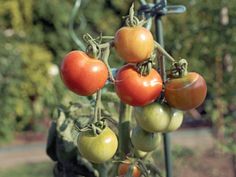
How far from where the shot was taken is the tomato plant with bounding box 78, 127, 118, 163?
0.85m

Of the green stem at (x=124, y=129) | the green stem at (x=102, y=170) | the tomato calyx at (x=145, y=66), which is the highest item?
the tomato calyx at (x=145, y=66)

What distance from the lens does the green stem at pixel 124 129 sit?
0.97 m

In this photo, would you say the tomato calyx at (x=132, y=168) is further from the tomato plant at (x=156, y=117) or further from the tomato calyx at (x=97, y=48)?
the tomato calyx at (x=97, y=48)

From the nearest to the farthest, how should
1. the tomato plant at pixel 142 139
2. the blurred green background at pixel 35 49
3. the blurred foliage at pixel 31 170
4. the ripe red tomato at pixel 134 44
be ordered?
the ripe red tomato at pixel 134 44 < the tomato plant at pixel 142 139 < the blurred foliage at pixel 31 170 < the blurred green background at pixel 35 49

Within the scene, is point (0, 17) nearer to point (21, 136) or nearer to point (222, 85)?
point (21, 136)

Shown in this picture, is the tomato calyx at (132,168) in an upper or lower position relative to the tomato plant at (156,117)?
lower

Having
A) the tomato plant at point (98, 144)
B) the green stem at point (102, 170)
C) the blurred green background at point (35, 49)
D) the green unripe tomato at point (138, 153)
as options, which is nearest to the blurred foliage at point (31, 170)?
the blurred green background at point (35, 49)

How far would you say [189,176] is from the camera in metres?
3.45

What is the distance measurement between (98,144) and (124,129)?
0.12 meters

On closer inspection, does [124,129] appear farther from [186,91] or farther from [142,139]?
[186,91]

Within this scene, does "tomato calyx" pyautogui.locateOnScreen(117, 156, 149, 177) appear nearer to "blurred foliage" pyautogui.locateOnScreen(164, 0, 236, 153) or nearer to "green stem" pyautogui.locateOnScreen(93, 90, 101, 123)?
"green stem" pyautogui.locateOnScreen(93, 90, 101, 123)

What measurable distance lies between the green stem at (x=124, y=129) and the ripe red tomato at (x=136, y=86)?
0.13 metres

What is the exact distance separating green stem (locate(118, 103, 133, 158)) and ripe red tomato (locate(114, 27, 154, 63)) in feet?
0.58

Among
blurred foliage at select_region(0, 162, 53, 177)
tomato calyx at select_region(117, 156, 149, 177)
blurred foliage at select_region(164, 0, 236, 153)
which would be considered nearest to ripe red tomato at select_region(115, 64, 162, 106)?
tomato calyx at select_region(117, 156, 149, 177)
